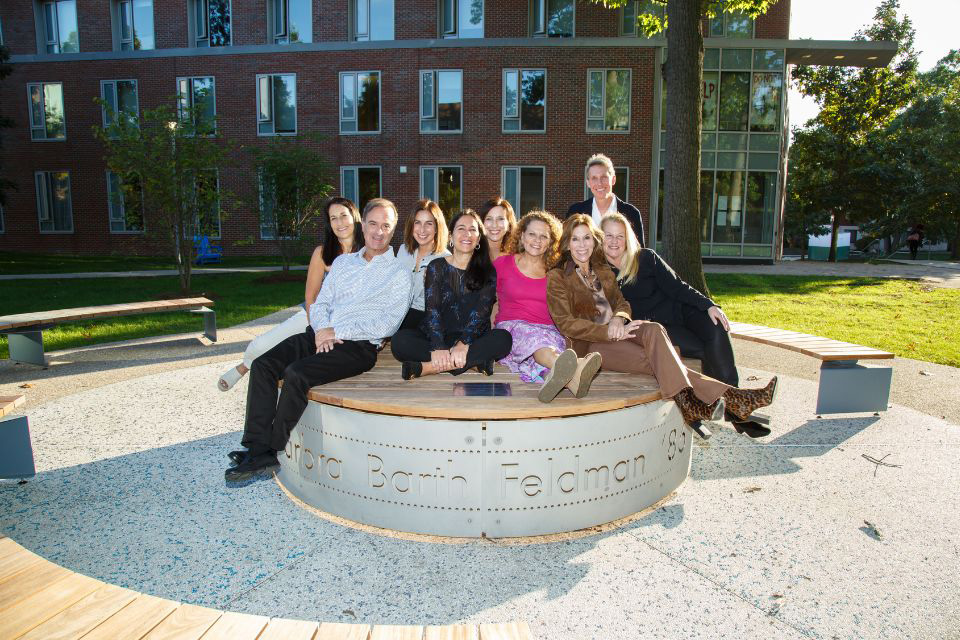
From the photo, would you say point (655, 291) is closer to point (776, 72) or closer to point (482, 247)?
point (482, 247)

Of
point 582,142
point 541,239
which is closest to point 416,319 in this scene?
point 541,239

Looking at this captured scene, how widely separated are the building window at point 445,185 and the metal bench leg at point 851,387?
63.8 feet

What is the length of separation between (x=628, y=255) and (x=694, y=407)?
1.54 m

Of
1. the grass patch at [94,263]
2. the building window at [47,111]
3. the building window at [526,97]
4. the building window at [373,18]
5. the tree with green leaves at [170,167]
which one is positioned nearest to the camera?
the tree with green leaves at [170,167]

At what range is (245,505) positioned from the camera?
13.7 feet

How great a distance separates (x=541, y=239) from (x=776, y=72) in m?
21.7

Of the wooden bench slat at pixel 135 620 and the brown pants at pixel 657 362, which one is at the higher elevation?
the brown pants at pixel 657 362

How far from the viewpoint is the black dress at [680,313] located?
5.14 meters

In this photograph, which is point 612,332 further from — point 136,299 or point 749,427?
point 136,299

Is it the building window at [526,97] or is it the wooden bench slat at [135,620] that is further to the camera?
the building window at [526,97]

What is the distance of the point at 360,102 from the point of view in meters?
24.9

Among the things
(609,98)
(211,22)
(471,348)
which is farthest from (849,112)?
(471,348)

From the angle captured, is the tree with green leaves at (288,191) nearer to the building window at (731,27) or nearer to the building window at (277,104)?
the building window at (277,104)

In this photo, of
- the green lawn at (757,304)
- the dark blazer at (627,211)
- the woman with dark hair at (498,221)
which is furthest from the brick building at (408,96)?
the woman with dark hair at (498,221)
